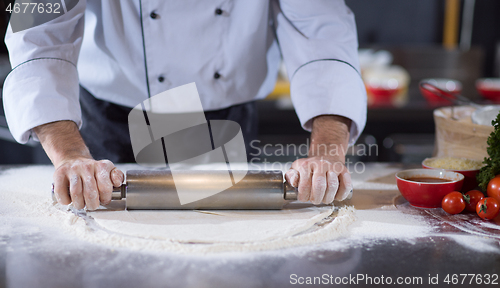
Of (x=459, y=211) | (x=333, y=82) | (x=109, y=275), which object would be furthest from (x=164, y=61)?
(x=459, y=211)

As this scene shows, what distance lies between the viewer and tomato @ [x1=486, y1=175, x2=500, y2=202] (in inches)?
38.0

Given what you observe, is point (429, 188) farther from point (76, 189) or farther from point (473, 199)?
point (76, 189)

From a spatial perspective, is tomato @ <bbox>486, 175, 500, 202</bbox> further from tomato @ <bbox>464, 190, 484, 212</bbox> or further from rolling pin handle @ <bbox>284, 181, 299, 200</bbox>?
rolling pin handle @ <bbox>284, 181, 299, 200</bbox>

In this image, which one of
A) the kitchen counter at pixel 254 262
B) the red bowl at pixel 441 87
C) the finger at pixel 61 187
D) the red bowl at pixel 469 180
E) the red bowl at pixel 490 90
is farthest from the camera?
the red bowl at pixel 490 90

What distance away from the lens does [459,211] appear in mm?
968

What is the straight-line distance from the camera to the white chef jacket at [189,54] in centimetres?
114

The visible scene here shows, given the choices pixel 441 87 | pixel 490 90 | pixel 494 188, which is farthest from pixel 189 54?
pixel 490 90

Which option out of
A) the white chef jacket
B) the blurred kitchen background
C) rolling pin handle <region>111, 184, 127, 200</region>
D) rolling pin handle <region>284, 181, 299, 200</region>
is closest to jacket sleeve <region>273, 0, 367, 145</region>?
the white chef jacket

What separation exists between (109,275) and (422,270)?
1.65 ft

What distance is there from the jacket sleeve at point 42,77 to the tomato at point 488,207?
3.16 ft

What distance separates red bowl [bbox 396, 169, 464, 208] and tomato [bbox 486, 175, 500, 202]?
0.06m

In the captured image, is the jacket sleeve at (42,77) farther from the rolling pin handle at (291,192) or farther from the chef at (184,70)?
the rolling pin handle at (291,192)

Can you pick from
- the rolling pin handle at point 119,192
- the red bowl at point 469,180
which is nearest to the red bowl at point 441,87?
the red bowl at point 469,180

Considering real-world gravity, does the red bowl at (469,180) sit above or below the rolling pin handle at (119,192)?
below
